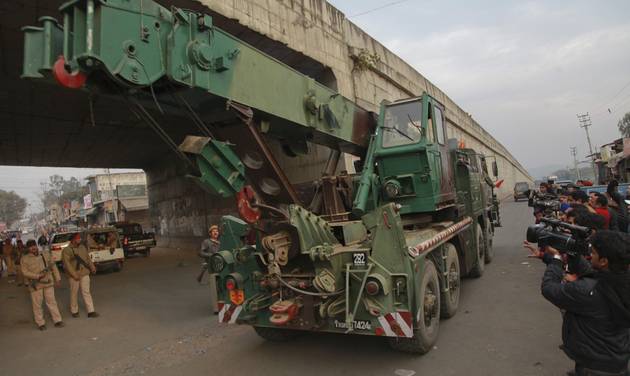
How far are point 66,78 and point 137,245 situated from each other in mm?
18739

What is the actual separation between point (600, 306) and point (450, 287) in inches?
129

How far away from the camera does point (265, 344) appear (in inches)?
208

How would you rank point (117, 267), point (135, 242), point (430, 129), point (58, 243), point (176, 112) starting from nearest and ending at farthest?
point (176, 112) < point (430, 129) < point (117, 267) < point (58, 243) < point (135, 242)

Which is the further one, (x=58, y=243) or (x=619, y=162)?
(x=619, y=162)

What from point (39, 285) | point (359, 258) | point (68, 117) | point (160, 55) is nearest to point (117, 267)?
point (68, 117)

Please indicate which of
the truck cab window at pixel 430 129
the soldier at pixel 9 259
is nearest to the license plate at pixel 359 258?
the truck cab window at pixel 430 129

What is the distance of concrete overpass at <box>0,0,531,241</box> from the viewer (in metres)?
8.45

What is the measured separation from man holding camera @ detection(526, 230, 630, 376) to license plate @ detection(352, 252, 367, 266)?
5.42 ft

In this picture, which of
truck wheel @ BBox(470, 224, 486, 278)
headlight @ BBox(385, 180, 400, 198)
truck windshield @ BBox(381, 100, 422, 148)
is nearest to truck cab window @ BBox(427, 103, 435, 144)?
truck windshield @ BBox(381, 100, 422, 148)

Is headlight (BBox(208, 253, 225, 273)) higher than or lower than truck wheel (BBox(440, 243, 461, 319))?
higher

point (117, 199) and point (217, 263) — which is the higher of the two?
point (117, 199)

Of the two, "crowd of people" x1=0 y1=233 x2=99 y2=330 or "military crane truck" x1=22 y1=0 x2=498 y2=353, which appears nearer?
"military crane truck" x1=22 y1=0 x2=498 y2=353

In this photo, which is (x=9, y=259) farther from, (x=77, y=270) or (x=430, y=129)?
(x=430, y=129)

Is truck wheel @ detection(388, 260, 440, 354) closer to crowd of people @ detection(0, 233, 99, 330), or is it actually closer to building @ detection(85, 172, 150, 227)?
crowd of people @ detection(0, 233, 99, 330)
